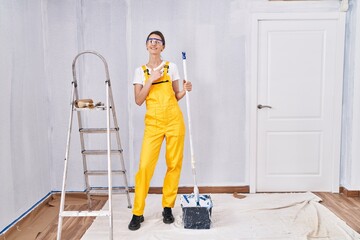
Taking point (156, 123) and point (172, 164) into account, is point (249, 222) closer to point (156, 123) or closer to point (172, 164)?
point (172, 164)

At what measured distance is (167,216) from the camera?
344 centimetres

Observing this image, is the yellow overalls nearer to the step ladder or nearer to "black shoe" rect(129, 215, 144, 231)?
"black shoe" rect(129, 215, 144, 231)

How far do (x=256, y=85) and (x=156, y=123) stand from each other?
1431mm

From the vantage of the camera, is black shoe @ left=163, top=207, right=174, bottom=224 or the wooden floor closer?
the wooden floor

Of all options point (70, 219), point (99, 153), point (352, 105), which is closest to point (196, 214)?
point (99, 153)

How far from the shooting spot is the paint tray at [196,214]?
324cm

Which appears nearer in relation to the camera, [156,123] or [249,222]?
[156,123]

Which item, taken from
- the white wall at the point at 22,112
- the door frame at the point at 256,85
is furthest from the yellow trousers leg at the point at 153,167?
the door frame at the point at 256,85

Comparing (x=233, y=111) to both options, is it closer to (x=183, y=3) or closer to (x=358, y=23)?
(x=183, y=3)

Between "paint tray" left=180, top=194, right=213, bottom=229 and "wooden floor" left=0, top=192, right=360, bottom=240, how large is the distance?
0.87 m

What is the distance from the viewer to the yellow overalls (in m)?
3.26

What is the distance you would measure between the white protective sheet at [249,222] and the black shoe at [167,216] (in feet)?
0.15

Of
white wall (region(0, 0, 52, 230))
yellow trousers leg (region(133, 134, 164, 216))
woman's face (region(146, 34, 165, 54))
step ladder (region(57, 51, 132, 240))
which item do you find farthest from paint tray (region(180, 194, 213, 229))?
white wall (region(0, 0, 52, 230))

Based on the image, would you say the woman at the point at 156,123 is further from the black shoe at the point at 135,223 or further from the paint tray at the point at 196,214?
the paint tray at the point at 196,214
